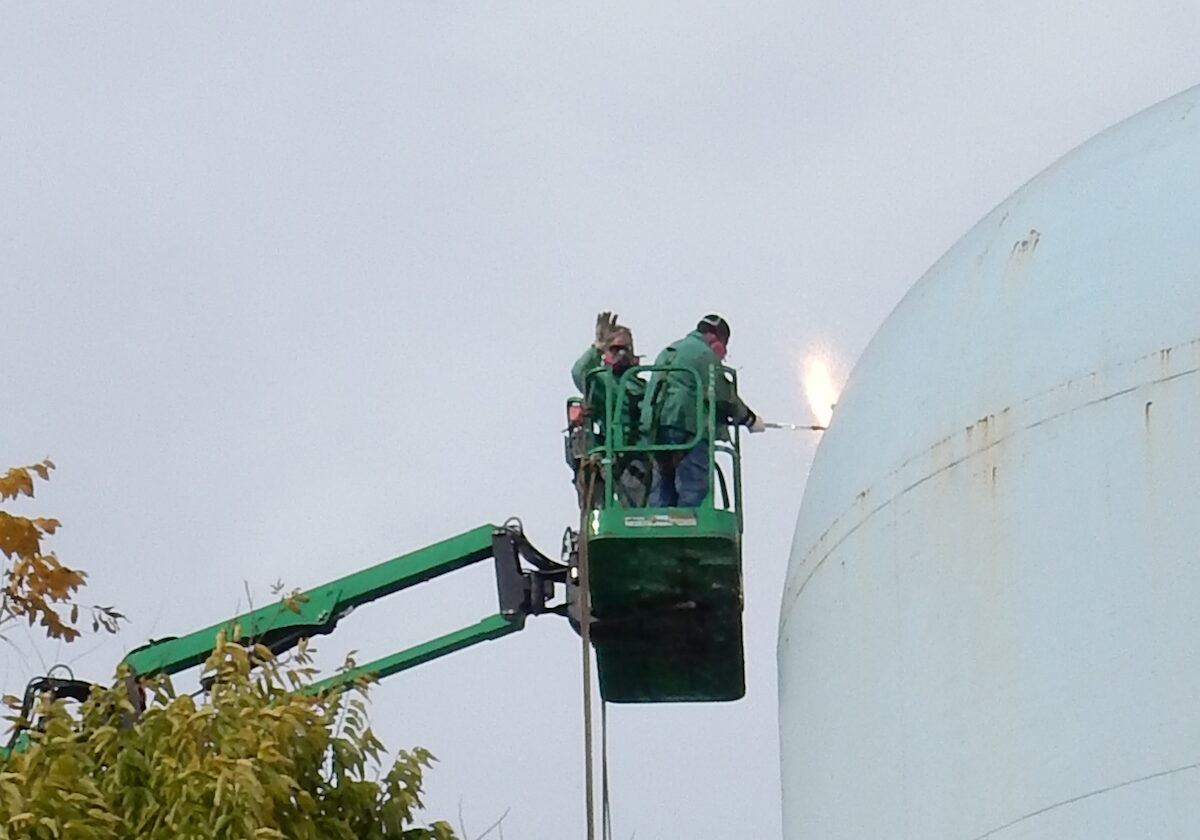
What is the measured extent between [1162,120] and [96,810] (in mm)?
5322

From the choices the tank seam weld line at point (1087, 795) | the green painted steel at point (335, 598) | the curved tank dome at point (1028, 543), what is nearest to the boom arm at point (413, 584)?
the green painted steel at point (335, 598)

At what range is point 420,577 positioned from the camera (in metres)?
13.8

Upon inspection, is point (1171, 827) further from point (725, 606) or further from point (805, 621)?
point (725, 606)

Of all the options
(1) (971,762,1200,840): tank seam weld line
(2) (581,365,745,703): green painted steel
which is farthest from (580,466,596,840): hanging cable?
(1) (971,762,1200,840): tank seam weld line

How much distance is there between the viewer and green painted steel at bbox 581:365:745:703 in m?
12.3

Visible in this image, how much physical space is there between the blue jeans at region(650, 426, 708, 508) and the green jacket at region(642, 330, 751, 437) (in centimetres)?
15

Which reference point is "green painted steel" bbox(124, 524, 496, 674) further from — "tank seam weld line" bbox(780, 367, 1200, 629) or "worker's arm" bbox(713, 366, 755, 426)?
"tank seam weld line" bbox(780, 367, 1200, 629)

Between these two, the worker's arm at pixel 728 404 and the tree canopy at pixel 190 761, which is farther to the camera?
the worker's arm at pixel 728 404

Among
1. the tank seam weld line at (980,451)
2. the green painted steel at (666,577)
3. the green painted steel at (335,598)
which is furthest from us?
the green painted steel at (335,598)

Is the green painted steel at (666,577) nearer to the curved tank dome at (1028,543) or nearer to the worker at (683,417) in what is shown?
the worker at (683,417)

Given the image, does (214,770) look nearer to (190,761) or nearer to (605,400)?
(190,761)

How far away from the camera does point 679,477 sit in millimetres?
12648

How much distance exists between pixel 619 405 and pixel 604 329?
85cm

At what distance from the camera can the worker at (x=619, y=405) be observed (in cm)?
1264
